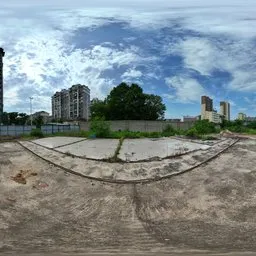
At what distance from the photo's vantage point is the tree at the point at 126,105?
161ft

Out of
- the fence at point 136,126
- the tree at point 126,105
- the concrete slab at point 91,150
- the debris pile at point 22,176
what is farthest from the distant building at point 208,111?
the debris pile at point 22,176

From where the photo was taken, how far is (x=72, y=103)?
71.7 meters

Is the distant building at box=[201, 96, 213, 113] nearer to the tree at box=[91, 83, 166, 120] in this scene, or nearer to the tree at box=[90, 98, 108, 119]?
the tree at box=[91, 83, 166, 120]

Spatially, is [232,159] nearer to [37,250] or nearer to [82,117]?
[37,250]

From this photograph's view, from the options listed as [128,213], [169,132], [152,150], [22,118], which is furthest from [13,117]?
[128,213]

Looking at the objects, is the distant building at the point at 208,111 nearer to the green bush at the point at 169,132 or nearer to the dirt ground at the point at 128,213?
the green bush at the point at 169,132

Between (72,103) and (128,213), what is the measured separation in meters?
63.7

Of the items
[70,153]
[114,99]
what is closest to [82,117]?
[114,99]

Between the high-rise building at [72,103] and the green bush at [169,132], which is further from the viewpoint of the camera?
the high-rise building at [72,103]

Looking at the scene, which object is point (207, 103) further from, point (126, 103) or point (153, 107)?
point (126, 103)

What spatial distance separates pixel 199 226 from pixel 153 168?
381 cm

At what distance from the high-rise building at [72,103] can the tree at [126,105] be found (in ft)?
54.3

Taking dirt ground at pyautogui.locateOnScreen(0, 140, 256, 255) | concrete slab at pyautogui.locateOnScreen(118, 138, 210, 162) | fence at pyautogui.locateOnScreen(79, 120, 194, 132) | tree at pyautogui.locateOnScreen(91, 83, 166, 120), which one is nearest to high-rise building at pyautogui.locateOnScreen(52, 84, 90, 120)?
tree at pyautogui.locateOnScreen(91, 83, 166, 120)

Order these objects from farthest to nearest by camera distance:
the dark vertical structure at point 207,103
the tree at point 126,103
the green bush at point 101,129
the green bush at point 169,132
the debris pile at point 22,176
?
the dark vertical structure at point 207,103 → the tree at point 126,103 → the green bush at point 169,132 → the green bush at point 101,129 → the debris pile at point 22,176
